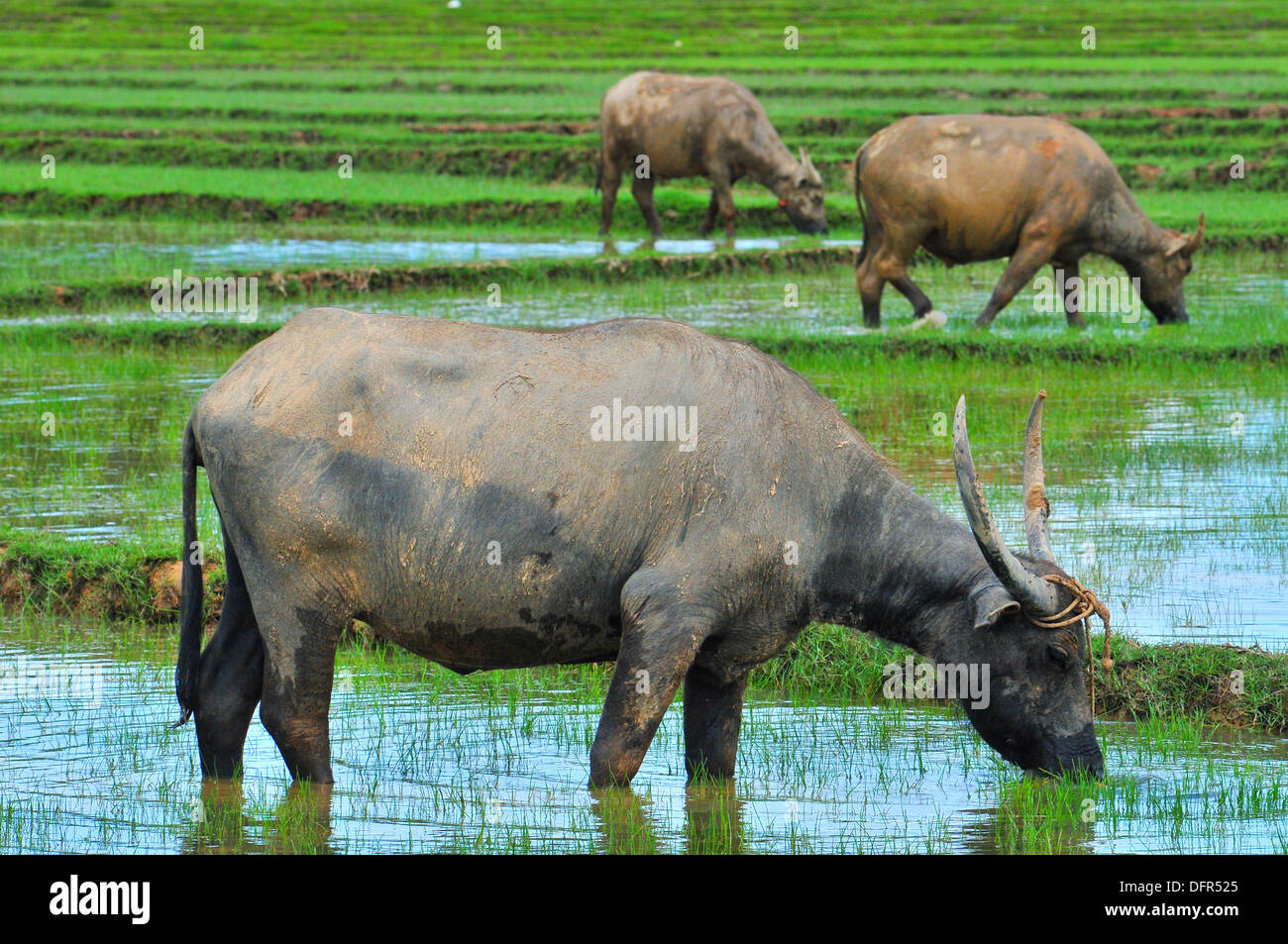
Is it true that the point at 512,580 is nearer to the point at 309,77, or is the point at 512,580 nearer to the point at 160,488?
the point at 160,488

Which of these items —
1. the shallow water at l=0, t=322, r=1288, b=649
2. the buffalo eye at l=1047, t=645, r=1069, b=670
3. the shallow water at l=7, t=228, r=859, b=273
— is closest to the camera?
the buffalo eye at l=1047, t=645, r=1069, b=670

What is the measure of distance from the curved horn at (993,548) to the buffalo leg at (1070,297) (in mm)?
8363

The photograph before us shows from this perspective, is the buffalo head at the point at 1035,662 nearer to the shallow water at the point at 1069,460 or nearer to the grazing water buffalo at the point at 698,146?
the shallow water at the point at 1069,460

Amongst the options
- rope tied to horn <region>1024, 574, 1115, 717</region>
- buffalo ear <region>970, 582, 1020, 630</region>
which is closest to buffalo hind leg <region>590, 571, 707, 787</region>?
buffalo ear <region>970, 582, 1020, 630</region>

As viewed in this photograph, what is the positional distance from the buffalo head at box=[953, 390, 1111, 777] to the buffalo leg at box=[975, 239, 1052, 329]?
25.9 feet

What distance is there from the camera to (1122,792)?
4.70 metres

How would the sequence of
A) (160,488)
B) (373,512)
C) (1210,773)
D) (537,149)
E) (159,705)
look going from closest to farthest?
(373,512), (1210,773), (159,705), (160,488), (537,149)

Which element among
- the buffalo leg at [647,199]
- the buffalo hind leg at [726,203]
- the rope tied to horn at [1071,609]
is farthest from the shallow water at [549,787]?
the buffalo leg at [647,199]

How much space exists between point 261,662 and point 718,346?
60.2 inches

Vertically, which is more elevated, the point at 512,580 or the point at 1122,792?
the point at 512,580

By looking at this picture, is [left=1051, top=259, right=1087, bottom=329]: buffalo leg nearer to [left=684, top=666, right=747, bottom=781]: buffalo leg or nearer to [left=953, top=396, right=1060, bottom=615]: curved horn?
[left=684, top=666, right=747, bottom=781]: buffalo leg

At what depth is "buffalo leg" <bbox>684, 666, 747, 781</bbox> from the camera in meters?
4.85

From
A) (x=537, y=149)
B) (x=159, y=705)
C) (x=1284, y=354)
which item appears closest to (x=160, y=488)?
(x=159, y=705)

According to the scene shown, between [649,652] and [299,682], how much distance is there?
36.9 inches
